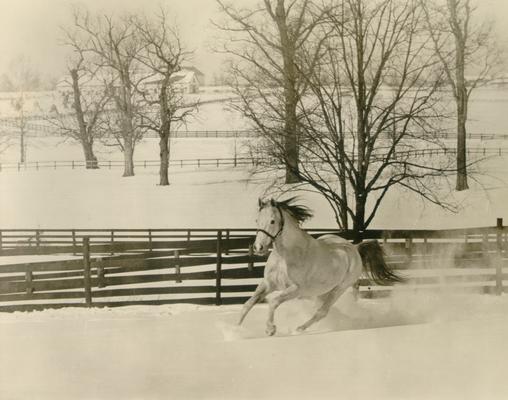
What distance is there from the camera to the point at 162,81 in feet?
26.0

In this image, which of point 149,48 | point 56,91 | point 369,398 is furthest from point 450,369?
point 56,91

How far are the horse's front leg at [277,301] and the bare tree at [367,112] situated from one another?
1936mm

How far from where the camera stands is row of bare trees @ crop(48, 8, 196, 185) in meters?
7.64

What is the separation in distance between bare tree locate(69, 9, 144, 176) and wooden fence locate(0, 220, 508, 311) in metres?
1.21

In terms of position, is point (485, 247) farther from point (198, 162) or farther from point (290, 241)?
point (198, 162)

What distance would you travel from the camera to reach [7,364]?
6457mm

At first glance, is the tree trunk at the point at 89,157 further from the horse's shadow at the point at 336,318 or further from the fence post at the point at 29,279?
the horse's shadow at the point at 336,318

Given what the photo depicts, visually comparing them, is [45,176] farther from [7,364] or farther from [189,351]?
[189,351]

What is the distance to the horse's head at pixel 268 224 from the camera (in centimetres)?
614

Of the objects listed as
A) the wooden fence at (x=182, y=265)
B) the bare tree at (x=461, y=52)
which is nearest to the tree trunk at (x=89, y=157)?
the wooden fence at (x=182, y=265)

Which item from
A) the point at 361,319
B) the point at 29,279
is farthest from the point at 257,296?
the point at 29,279

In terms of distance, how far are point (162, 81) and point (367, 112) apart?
276 cm

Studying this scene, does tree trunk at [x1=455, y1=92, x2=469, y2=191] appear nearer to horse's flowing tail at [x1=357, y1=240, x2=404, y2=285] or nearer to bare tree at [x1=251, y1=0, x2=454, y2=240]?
bare tree at [x1=251, y1=0, x2=454, y2=240]

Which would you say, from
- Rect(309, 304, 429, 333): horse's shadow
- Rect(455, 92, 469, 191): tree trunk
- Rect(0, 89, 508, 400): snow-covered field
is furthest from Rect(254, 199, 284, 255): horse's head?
Rect(455, 92, 469, 191): tree trunk
